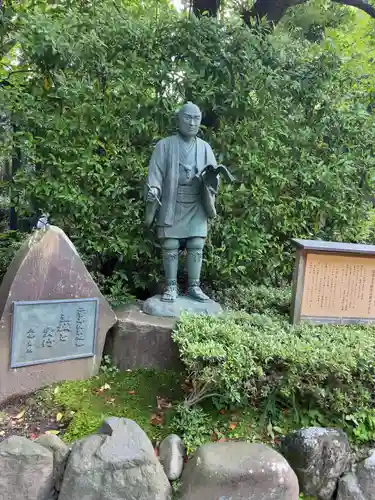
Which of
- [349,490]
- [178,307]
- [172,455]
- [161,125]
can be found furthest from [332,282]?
[161,125]

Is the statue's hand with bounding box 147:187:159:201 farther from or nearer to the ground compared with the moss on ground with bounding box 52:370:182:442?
farther from the ground

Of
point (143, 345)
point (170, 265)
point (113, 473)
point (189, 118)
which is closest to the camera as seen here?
point (113, 473)

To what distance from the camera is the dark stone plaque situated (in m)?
3.33

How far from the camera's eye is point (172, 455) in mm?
2750

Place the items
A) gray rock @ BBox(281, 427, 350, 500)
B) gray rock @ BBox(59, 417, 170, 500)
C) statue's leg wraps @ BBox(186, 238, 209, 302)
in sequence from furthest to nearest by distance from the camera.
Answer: statue's leg wraps @ BBox(186, 238, 209, 302) < gray rock @ BBox(281, 427, 350, 500) < gray rock @ BBox(59, 417, 170, 500)

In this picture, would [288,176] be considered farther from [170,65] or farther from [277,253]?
[170,65]

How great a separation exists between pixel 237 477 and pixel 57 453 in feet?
3.92

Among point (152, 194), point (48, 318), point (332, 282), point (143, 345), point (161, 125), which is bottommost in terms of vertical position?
point (143, 345)

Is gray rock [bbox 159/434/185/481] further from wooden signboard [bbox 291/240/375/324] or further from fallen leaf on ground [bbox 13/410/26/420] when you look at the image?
wooden signboard [bbox 291/240/375/324]

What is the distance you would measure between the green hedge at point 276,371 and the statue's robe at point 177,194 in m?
1.15

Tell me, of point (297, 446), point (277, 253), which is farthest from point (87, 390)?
point (277, 253)

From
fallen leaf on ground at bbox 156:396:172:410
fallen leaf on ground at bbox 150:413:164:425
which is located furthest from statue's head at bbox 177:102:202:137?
fallen leaf on ground at bbox 150:413:164:425

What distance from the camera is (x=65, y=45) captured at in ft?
14.7

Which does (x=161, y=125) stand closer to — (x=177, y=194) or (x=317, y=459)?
(x=177, y=194)
